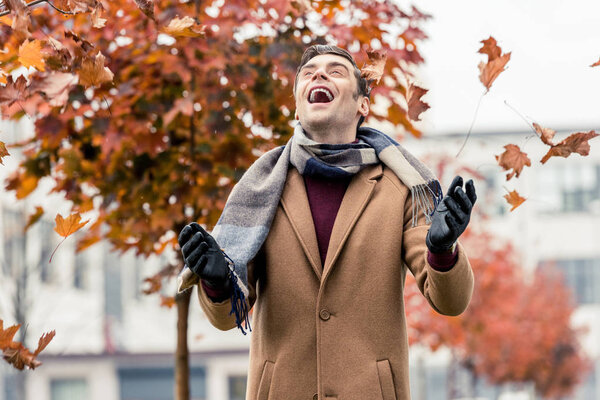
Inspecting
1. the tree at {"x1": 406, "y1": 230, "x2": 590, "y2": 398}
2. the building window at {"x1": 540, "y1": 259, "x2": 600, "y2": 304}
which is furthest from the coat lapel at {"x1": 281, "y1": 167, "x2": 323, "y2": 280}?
the building window at {"x1": 540, "y1": 259, "x2": 600, "y2": 304}

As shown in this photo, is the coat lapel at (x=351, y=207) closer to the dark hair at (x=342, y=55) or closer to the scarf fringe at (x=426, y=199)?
the scarf fringe at (x=426, y=199)

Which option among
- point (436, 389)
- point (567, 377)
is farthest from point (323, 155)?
point (436, 389)

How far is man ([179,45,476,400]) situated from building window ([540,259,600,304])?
2842cm

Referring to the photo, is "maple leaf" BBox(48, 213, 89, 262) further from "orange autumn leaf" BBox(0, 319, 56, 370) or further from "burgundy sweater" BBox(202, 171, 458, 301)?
"burgundy sweater" BBox(202, 171, 458, 301)

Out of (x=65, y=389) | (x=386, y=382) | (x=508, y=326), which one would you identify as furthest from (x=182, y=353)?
(x=65, y=389)

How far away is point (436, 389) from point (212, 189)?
989 inches

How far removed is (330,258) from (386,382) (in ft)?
1.45

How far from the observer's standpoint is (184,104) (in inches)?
184

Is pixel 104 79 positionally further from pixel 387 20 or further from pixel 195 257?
pixel 387 20

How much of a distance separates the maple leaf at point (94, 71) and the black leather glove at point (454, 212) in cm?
120

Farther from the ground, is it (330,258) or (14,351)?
(330,258)

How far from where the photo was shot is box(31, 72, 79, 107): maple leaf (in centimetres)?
261

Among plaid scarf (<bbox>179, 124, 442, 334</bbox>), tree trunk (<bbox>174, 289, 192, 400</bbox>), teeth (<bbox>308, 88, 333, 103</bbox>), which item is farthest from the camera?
tree trunk (<bbox>174, 289, 192, 400</bbox>)

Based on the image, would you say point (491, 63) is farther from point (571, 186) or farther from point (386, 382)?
point (571, 186)
